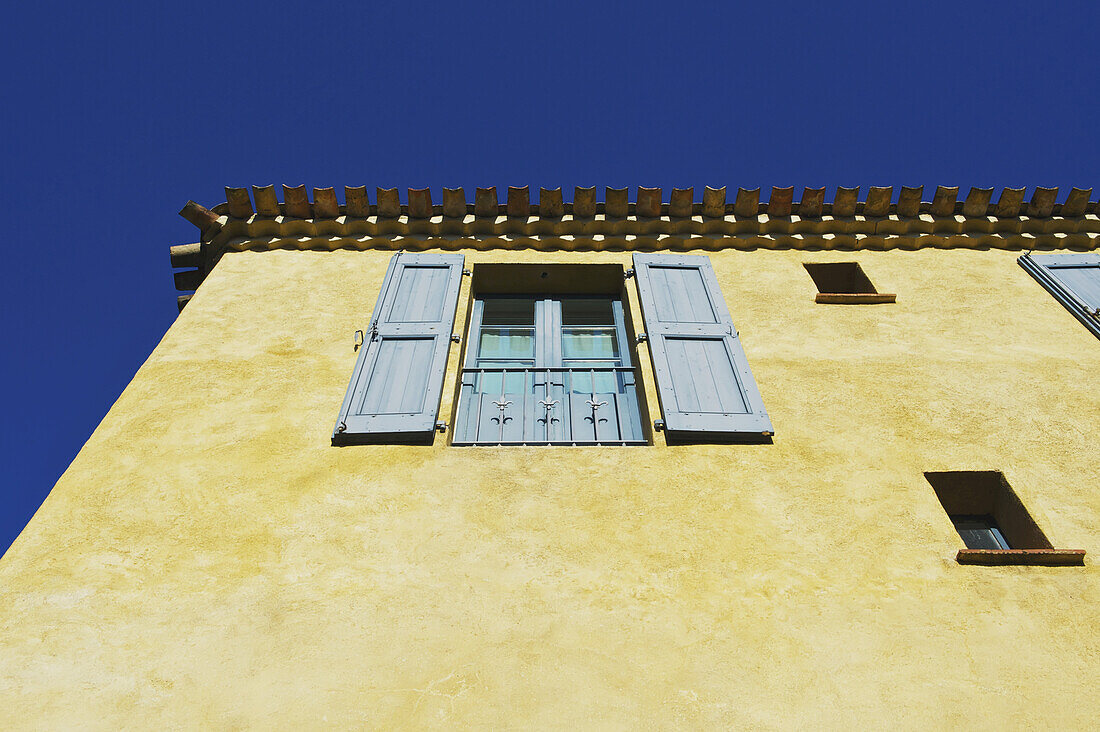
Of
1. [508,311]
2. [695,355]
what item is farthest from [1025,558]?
[508,311]

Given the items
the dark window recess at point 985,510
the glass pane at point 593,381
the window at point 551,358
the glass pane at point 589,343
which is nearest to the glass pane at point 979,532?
the dark window recess at point 985,510

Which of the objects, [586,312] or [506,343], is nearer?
[506,343]

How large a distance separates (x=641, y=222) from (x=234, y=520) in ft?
12.7

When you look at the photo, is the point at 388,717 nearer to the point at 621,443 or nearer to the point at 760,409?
the point at 621,443

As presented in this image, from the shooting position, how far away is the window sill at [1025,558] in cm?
341

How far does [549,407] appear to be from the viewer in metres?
4.65

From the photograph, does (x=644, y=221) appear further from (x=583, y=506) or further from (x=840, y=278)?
(x=583, y=506)

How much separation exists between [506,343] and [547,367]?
720mm

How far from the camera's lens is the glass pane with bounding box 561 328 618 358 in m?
5.52

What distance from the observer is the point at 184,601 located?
10.7ft

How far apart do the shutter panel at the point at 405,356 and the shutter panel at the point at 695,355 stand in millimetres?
1180

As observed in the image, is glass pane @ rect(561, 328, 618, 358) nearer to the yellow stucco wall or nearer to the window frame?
the window frame

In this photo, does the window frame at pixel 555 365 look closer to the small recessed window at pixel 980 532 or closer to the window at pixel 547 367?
the window at pixel 547 367

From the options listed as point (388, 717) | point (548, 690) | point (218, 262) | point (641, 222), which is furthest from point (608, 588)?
point (218, 262)
